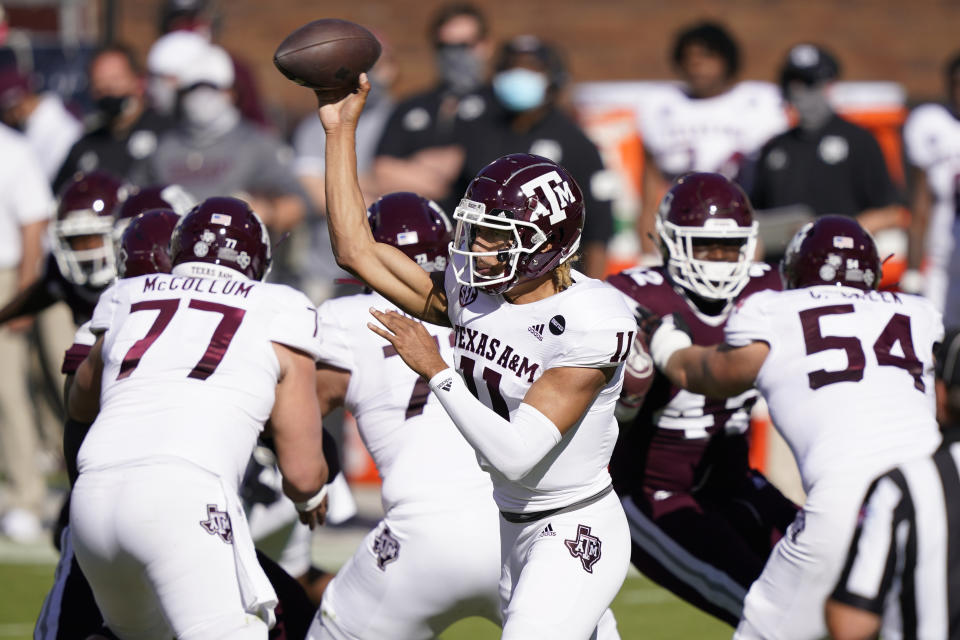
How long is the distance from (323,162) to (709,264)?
4.04 meters

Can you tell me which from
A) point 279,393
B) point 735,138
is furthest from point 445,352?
point 735,138

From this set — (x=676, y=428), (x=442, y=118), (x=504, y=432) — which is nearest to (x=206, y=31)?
(x=442, y=118)

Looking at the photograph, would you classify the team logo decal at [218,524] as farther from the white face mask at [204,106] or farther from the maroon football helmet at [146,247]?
the white face mask at [204,106]

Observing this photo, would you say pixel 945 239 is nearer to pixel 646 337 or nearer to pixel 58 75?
pixel 646 337

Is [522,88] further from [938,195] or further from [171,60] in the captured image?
[938,195]

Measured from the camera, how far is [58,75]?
9.88 m

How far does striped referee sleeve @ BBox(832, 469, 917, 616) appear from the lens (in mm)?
2797

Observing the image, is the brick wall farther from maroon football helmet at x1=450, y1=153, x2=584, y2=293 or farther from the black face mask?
maroon football helmet at x1=450, y1=153, x2=584, y2=293

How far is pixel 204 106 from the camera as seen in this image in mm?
7598

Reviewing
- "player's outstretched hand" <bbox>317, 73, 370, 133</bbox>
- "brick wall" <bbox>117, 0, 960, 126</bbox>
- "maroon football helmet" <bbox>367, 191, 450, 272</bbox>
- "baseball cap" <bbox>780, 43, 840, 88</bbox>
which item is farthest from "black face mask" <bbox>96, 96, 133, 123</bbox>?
"brick wall" <bbox>117, 0, 960, 126</bbox>

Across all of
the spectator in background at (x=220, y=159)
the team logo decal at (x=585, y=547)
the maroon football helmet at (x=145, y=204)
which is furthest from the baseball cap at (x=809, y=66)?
the team logo decal at (x=585, y=547)

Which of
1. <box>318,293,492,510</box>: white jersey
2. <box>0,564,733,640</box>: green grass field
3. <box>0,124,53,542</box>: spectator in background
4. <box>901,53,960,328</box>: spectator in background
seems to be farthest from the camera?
<box>901,53,960,328</box>: spectator in background

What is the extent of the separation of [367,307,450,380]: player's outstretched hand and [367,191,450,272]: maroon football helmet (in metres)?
0.91

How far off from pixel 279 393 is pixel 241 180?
3717 millimetres
